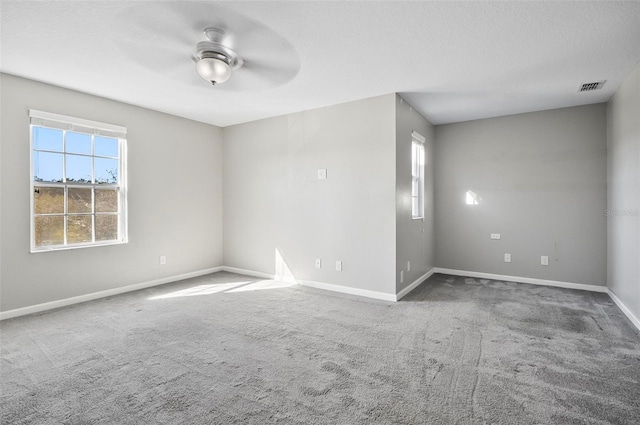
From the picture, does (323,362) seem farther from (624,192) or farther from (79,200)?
(624,192)

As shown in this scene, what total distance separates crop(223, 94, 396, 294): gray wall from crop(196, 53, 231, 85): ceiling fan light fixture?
6.25 ft

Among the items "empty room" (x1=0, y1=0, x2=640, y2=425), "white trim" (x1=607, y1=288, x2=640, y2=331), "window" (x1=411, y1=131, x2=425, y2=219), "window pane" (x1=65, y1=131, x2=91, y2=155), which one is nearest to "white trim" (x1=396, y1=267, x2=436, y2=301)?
"empty room" (x1=0, y1=0, x2=640, y2=425)

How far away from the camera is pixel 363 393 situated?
2033 mm

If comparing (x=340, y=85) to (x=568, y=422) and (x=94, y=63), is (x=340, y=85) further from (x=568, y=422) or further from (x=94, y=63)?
(x=568, y=422)

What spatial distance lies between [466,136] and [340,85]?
2.76 m

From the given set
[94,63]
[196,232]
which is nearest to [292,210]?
[196,232]

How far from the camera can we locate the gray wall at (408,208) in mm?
4055

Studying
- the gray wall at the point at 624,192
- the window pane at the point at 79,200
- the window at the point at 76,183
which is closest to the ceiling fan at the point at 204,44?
the window at the point at 76,183

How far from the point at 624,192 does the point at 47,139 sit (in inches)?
259

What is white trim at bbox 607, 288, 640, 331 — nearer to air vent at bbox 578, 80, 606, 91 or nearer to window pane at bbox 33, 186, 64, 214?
air vent at bbox 578, 80, 606, 91

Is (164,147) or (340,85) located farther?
(164,147)

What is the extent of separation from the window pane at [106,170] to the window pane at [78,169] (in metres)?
0.10

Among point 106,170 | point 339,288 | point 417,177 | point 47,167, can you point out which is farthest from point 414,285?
point 47,167

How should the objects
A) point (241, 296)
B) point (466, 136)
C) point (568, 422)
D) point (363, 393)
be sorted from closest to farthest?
1. point (568, 422)
2. point (363, 393)
3. point (241, 296)
4. point (466, 136)
